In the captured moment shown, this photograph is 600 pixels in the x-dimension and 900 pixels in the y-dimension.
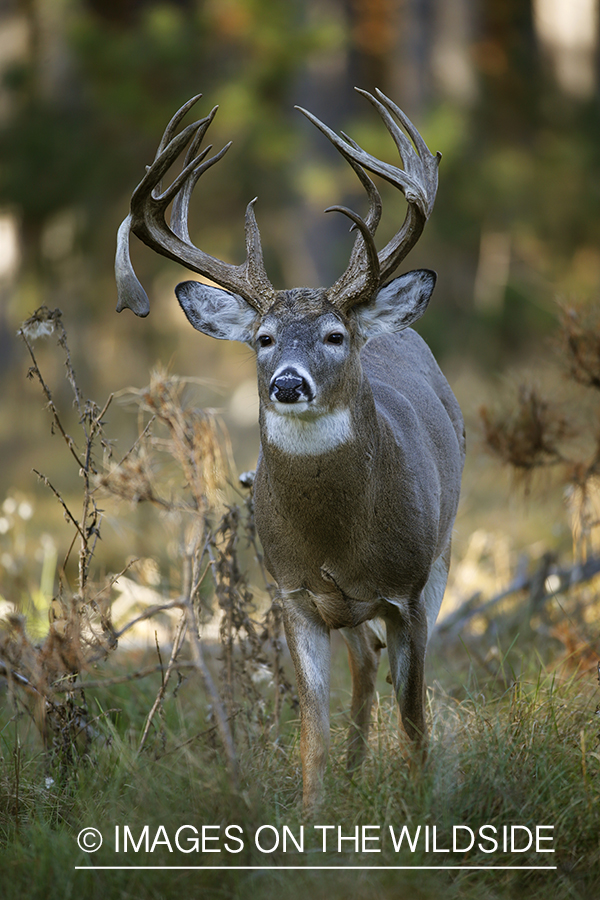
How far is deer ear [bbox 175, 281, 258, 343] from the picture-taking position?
4258 millimetres

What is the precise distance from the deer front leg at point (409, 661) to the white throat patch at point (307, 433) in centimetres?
77

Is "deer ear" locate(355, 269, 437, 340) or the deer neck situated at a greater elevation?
"deer ear" locate(355, 269, 437, 340)

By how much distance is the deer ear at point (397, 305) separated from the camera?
4.12 m

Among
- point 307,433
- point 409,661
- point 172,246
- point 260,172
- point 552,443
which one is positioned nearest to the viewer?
point 307,433

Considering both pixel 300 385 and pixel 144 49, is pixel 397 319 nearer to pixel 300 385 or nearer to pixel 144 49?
pixel 300 385

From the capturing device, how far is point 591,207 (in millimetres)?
13383

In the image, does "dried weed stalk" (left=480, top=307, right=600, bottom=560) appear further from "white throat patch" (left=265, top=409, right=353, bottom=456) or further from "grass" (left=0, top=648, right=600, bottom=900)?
"white throat patch" (left=265, top=409, right=353, bottom=456)

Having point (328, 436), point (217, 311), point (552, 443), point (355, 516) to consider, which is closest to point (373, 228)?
point (217, 311)

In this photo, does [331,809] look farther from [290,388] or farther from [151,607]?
[290,388]

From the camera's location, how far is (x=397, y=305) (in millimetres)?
4148

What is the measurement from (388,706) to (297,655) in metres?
0.62

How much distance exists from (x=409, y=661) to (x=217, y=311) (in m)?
1.69

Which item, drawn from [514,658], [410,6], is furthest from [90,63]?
[514,658]

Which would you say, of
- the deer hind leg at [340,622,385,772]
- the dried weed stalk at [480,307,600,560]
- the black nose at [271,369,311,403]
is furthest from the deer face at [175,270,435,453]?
the dried weed stalk at [480,307,600,560]
